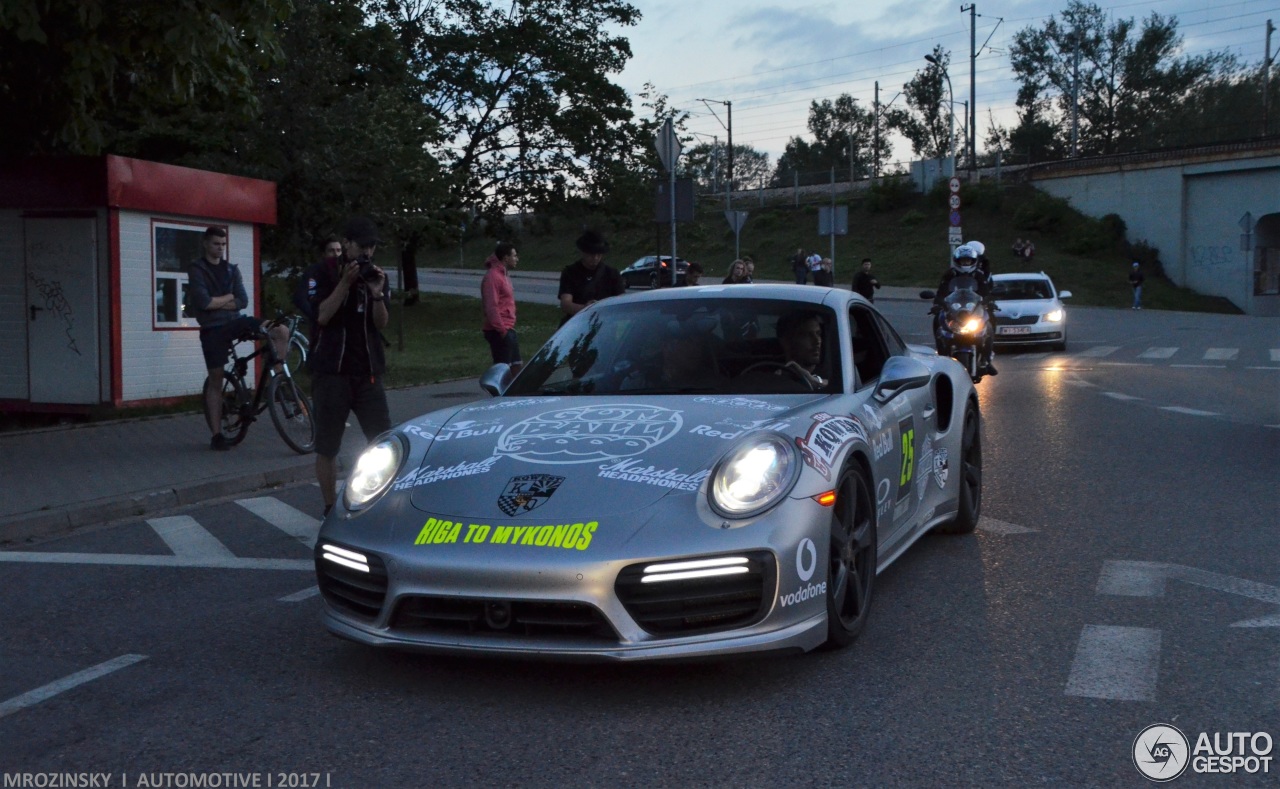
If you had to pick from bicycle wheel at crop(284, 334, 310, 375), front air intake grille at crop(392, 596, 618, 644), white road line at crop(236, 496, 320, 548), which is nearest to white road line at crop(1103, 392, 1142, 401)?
bicycle wheel at crop(284, 334, 310, 375)

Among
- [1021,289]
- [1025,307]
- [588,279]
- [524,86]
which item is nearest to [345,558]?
[588,279]

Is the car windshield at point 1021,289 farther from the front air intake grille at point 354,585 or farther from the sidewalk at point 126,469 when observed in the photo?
the front air intake grille at point 354,585

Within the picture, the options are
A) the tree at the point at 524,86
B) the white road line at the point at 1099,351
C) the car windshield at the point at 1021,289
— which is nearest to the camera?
the white road line at the point at 1099,351

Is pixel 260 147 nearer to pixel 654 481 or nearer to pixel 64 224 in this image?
pixel 64 224

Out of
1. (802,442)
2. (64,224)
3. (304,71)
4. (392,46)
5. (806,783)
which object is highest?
(392,46)

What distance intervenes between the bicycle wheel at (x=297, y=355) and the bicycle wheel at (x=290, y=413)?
0.84 ft

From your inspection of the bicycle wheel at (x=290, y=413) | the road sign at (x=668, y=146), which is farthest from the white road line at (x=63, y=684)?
the road sign at (x=668, y=146)

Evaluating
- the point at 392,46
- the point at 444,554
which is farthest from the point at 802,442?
the point at 392,46

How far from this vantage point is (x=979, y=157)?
98375mm

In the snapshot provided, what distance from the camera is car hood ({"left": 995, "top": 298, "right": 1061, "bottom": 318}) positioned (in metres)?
24.2

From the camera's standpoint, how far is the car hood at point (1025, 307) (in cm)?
2422

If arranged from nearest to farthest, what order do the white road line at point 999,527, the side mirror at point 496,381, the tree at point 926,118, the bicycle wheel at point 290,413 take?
the side mirror at point 496,381, the white road line at point 999,527, the bicycle wheel at point 290,413, the tree at point 926,118

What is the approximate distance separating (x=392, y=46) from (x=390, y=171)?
11063mm

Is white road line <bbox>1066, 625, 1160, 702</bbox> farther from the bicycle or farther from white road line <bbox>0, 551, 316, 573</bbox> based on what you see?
the bicycle
